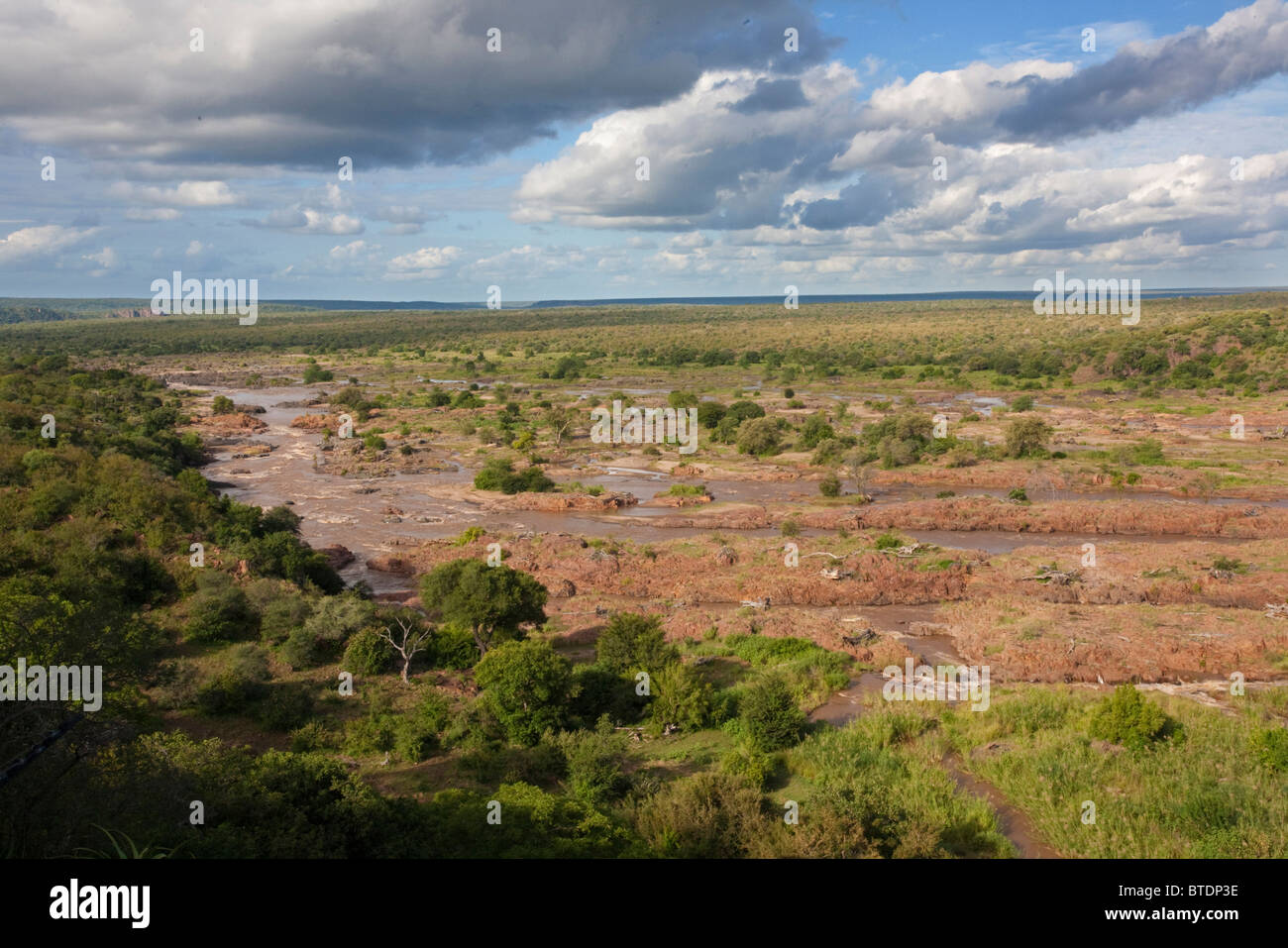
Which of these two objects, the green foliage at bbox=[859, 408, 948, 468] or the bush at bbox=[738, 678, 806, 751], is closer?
the bush at bbox=[738, 678, 806, 751]

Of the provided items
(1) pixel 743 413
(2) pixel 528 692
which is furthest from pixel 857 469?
(2) pixel 528 692

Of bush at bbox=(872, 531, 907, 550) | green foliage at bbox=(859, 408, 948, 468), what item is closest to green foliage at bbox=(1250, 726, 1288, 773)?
bush at bbox=(872, 531, 907, 550)

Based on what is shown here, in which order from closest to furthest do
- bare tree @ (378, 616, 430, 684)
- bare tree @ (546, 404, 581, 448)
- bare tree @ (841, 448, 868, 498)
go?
1. bare tree @ (378, 616, 430, 684)
2. bare tree @ (841, 448, 868, 498)
3. bare tree @ (546, 404, 581, 448)

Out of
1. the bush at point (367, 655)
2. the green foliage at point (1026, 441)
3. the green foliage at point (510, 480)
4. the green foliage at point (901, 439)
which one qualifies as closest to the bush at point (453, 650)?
the bush at point (367, 655)

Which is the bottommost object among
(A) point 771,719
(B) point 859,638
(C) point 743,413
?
(B) point 859,638

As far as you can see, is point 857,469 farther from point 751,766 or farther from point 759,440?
point 751,766

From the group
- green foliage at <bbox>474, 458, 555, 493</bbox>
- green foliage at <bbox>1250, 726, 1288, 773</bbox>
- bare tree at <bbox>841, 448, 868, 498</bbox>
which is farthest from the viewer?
green foliage at <bbox>474, 458, 555, 493</bbox>

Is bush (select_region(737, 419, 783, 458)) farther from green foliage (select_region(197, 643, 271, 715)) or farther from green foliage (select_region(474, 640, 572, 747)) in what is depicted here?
green foliage (select_region(197, 643, 271, 715))
